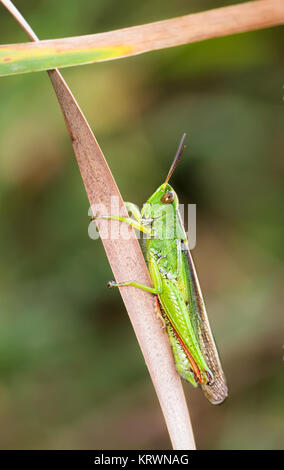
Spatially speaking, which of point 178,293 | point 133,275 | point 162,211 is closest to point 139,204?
point 162,211

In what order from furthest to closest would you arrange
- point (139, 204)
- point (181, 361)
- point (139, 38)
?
1. point (139, 204)
2. point (181, 361)
3. point (139, 38)

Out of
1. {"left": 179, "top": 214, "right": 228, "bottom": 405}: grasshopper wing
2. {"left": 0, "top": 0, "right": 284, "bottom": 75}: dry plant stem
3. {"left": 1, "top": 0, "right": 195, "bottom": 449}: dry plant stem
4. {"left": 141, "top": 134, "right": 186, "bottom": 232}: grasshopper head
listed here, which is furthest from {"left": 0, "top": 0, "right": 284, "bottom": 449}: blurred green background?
{"left": 0, "top": 0, "right": 284, "bottom": 75}: dry plant stem

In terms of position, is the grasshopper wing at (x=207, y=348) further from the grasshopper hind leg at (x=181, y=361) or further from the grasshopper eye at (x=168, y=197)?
the grasshopper eye at (x=168, y=197)

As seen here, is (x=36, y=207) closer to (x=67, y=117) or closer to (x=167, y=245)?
(x=167, y=245)

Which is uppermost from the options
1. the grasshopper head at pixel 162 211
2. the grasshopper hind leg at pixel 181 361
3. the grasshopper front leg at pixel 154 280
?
the grasshopper head at pixel 162 211

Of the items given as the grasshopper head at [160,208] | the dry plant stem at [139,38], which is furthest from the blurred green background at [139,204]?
the dry plant stem at [139,38]

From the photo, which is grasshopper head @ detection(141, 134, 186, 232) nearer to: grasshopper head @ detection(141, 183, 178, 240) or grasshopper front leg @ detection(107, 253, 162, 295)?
grasshopper head @ detection(141, 183, 178, 240)

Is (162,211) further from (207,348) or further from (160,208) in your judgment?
(207,348)
